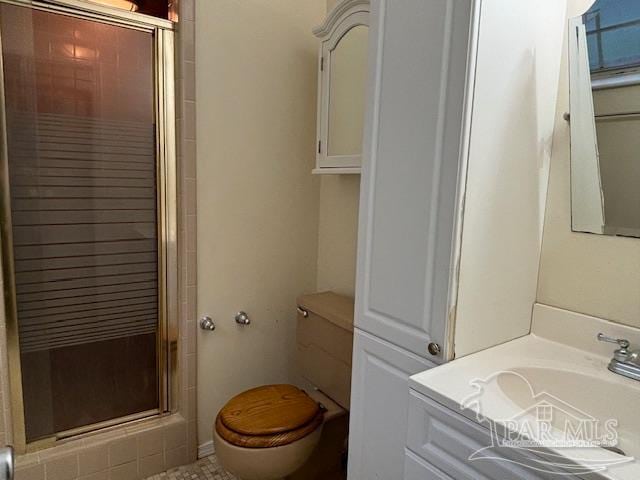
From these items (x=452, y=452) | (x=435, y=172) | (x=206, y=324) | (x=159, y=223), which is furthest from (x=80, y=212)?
(x=452, y=452)

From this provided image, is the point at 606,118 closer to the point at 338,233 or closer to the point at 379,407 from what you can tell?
the point at 379,407

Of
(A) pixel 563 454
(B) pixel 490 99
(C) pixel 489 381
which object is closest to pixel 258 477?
(C) pixel 489 381

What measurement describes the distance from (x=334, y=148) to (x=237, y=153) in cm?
44

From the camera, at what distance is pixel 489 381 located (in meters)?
0.97

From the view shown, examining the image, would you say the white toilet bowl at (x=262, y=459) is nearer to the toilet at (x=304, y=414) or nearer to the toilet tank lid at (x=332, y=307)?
the toilet at (x=304, y=414)

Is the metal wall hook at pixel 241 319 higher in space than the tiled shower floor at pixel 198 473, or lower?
higher

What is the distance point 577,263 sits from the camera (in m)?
1.19

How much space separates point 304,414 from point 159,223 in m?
0.98

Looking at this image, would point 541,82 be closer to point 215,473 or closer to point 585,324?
point 585,324

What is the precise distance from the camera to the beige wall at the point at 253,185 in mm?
1811

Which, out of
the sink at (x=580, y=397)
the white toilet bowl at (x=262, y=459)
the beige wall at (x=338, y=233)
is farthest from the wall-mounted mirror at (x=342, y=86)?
the white toilet bowl at (x=262, y=459)

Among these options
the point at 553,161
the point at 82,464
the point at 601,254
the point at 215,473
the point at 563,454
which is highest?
the point at 553,161

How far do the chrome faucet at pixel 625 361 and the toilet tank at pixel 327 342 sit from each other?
2.75ft

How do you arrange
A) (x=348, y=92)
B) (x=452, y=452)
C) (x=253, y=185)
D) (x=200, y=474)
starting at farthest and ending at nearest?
(x=253, y=185), (x=200, y=474), (x=348, y=92), (x=452, y=452)
